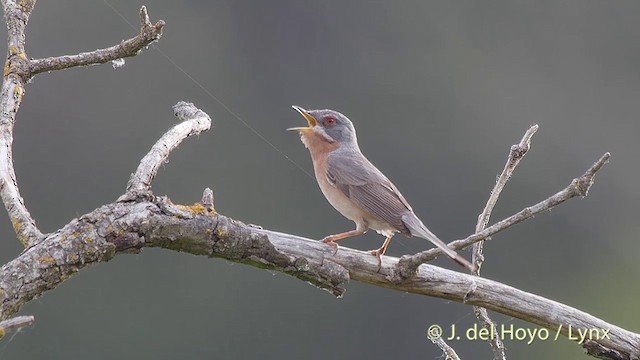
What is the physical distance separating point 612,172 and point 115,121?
46.3 feet

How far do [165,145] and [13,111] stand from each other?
0.69m

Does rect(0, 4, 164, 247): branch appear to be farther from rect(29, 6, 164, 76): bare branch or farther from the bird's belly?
the bird's belly

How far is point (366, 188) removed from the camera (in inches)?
285

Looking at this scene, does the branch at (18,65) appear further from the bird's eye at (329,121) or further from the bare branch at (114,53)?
the bird's eye at (329,121)

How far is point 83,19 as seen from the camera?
31.0 meters

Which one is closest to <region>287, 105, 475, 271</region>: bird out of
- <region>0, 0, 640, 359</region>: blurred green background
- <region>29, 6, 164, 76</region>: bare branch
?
<region>29, 6, 164, 76</region>: bare branch

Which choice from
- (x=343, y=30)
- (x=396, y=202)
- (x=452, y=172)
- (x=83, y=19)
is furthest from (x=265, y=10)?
(x=396, y=202)

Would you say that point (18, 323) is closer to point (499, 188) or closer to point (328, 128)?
point (499, 188)

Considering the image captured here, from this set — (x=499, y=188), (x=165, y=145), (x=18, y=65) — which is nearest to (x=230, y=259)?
(x=165, y=145)

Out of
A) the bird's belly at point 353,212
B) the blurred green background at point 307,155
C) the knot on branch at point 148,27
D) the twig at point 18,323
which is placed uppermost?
the blurred green background at point 307,155

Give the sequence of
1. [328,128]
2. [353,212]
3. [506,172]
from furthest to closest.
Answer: [328,128], [353,212], [506,172]

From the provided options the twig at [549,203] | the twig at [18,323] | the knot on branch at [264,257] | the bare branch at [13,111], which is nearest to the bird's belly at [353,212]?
the knot on branch at [264,257]

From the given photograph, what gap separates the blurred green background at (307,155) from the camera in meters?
27.5

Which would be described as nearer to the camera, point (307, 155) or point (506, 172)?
point (506, 172)
